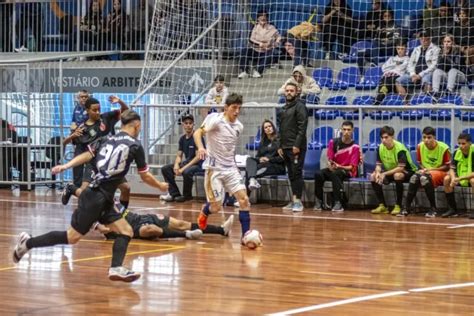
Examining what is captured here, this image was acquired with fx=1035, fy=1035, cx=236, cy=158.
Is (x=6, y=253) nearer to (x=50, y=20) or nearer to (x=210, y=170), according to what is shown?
(x=210, y=170)

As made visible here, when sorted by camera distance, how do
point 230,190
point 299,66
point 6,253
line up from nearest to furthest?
point 6,253, point 230,190, point 299,66

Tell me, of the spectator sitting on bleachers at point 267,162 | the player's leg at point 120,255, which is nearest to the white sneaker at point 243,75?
the spectator sitting on bleachers at point 267,162

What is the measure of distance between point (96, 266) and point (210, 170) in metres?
2.71

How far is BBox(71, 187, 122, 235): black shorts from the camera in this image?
972 centimetres

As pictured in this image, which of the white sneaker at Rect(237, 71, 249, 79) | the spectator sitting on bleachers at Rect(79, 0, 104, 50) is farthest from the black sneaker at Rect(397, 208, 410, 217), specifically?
the spectator sitting on bleachers at Rect(79, 0, 104, 50)

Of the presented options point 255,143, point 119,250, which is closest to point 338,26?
point 255,143

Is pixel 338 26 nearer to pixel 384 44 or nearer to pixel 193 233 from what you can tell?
pixel 384 44

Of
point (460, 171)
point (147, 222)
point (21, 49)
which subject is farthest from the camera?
point (21, 49)

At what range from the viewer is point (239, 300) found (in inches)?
347

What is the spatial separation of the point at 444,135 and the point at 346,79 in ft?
10.3

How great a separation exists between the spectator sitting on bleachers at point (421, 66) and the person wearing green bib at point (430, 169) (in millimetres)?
2503

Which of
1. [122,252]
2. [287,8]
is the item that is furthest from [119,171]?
[287,8]

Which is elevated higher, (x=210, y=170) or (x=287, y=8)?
(x=287, y=8)

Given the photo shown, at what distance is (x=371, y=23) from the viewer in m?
20.6
